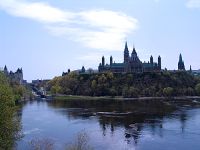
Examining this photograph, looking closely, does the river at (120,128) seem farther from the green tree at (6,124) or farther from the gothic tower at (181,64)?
the gothic tower at (181,64)

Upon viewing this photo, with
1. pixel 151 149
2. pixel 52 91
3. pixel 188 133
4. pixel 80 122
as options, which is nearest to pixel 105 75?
pixel 52 91

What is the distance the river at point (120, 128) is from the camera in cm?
5647

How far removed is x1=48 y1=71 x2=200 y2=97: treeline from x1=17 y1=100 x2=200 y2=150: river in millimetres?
49485

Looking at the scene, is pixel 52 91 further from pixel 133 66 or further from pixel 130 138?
pixel 130 138

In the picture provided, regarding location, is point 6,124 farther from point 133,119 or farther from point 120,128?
point 133,119

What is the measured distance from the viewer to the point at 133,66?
583ft

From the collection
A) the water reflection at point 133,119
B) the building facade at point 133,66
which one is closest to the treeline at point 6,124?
the water reflection at point 133,119

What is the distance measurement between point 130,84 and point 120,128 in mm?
87052

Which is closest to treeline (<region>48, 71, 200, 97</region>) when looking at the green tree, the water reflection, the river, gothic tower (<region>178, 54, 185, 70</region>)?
gothic tower (<region>178, 54, 185, 70</region>)

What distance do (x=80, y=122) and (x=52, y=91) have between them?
92.8m

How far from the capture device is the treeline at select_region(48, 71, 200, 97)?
14844 centimetres

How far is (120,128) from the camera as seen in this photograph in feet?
233

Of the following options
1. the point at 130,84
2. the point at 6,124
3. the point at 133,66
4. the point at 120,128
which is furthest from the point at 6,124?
the point at 133,66

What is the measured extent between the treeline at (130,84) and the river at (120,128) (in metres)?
49.5
